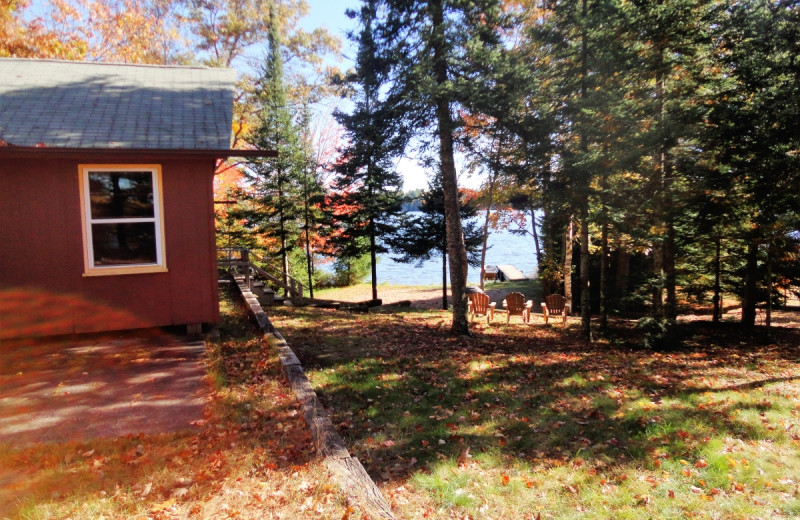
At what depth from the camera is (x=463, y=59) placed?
33.3 feet

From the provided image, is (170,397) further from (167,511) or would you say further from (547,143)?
(547,143)

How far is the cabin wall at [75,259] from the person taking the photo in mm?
6906

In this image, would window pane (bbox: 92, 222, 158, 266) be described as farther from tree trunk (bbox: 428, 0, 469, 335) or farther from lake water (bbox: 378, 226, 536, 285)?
lake water (bbox: 378, 226, 536, 285)

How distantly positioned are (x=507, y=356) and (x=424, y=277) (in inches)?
Answer: 1218

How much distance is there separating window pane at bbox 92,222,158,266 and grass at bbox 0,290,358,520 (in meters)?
3.73

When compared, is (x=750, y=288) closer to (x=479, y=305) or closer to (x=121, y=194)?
(x=479, y=305)

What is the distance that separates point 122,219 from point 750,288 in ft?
50.9

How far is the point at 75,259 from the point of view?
7.16 metres

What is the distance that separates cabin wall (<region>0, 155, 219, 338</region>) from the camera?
22.7ft

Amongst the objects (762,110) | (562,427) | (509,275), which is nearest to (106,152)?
(562,427)

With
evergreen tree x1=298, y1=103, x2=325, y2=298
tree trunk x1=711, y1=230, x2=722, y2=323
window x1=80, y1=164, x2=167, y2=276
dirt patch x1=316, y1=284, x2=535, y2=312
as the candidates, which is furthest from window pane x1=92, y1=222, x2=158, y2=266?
dirt patch x1=316, y1=284, x2=535, y2=312

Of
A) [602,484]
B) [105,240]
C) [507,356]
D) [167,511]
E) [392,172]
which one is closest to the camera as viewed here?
[167,511]

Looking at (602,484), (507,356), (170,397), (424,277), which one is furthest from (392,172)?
(424,277)

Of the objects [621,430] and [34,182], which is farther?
[34,182]
